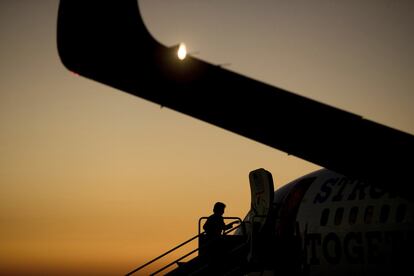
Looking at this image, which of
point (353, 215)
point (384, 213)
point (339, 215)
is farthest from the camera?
point (339, 215)

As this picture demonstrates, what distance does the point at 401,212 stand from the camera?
15594 millimetres

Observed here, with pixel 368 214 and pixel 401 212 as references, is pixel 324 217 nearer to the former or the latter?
pixel 368 214

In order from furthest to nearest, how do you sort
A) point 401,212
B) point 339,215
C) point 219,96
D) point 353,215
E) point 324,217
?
point 324,217, point 339,215, point 353,215, point 401,212, point 219,96

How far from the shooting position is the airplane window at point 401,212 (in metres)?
15.5

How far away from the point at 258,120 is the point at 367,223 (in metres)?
10.2

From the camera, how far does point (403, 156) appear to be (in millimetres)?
7504

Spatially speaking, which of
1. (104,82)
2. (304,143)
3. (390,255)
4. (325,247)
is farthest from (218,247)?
(104,82)


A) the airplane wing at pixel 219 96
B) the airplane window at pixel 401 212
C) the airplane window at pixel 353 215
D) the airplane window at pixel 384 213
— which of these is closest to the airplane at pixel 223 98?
the airplane wing at pixel 219 96

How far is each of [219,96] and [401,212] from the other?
10217mm

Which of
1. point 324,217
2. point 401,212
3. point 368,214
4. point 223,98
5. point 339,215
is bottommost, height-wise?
point 223,98

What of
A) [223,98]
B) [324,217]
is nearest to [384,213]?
[324,217]

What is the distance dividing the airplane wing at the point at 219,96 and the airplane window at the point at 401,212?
7972 mm

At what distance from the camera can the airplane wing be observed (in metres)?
6.48

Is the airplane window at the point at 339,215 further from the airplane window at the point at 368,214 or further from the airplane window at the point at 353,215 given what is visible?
the airplane window at the point at 368,214
